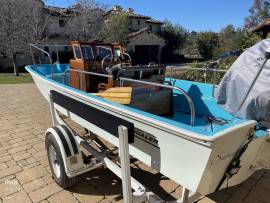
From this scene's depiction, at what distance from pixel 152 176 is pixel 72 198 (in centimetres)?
118

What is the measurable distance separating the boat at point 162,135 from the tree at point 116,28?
20024 mm

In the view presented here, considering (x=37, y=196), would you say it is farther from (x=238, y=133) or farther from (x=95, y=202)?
(x=238, y=133)

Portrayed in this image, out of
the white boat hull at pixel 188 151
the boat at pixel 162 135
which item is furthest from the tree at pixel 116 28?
the white boat hull at pixel 188 151

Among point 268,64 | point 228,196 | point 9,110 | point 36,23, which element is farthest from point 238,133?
point 36,23

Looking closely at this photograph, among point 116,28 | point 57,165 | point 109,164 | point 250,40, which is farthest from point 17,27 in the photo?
point 109,164

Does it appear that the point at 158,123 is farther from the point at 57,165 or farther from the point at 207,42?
the point at 207,42

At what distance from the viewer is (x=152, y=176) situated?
3.97 metres

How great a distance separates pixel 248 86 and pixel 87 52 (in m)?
3.44

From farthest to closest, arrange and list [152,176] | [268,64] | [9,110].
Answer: [9,110] → [152,176] → [268,64]

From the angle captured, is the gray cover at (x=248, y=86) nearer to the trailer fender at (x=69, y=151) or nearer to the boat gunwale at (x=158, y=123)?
the boat gunwale at (x=158, y=123)

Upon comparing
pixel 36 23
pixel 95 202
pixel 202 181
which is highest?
pixel 36 23

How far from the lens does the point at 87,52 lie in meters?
5.26

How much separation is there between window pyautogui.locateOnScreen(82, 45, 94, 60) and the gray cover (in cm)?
302

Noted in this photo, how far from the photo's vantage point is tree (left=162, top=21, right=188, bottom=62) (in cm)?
3584
